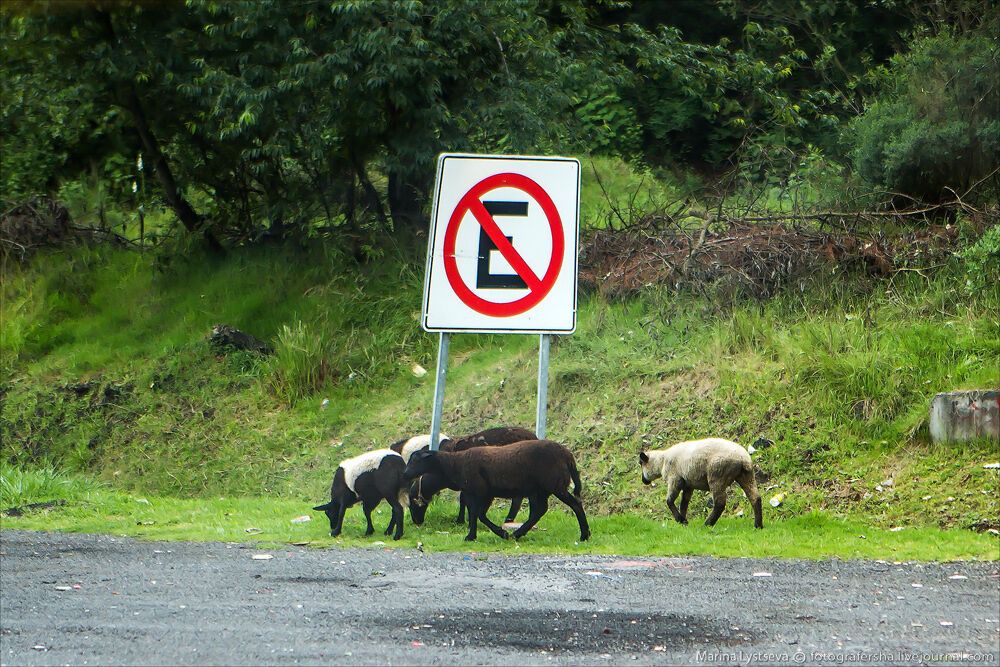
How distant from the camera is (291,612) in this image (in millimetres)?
5562

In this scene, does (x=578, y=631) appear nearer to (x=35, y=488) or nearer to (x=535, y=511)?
(x=535, y=511)

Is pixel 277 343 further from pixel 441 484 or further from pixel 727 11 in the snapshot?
pixel 727 11

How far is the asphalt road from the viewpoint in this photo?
4.69 meters

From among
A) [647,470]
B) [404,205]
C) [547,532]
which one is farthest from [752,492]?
[404,205]

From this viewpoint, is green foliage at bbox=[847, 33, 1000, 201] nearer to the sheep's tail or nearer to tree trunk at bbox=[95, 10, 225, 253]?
the sheep's tail

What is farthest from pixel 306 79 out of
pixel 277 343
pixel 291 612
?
pixel 291 612

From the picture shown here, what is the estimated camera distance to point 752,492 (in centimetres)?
873

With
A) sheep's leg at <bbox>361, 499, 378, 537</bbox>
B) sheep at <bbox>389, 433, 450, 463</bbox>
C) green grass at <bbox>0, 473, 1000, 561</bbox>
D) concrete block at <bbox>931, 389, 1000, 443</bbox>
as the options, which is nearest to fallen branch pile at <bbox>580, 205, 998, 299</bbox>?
concrete block at <bbox>931, 389, 1000, 443</bbox>

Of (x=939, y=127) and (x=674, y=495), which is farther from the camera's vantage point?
(x=939, y=127)

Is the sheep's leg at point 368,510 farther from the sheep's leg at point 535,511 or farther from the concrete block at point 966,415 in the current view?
the concrete block at point 966,415

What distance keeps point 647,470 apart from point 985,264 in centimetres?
393

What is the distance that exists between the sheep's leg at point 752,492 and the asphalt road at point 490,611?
1446mm

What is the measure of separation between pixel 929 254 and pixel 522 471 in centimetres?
581

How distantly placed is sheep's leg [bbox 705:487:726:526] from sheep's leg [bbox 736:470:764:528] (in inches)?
6.2
